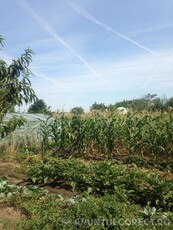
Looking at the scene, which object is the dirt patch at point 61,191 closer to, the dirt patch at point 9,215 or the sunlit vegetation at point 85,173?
the sunlit vegetation at point 85,173

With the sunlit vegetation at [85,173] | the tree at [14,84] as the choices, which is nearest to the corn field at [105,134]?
the sunlit vegetation at [85,173]

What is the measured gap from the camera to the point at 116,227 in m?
3.55

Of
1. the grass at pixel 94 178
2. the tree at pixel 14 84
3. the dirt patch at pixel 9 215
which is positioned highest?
the tree at pixel 14 84

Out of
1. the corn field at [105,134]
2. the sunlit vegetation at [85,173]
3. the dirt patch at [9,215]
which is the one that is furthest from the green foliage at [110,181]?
the corn field at [105,134]

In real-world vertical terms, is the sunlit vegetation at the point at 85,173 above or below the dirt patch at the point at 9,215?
above

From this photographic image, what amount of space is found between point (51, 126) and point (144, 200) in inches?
202

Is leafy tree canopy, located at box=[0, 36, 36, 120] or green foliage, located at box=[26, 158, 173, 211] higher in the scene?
leafy tree canopy, located at box=[0, 36, 36, 120]

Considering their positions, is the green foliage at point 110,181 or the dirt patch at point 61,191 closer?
the green foliage at point 110,181

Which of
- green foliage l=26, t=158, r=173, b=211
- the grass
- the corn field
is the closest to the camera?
the grass

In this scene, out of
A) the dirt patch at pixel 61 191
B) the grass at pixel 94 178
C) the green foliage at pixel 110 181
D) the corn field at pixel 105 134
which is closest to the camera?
the grass at pixel 94 178

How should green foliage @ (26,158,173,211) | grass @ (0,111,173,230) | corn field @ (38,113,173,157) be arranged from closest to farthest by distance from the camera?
grass @ (0,111,173,230) < green foliage @ (26,158,173,211) < corn field @ (38,113,173,157)

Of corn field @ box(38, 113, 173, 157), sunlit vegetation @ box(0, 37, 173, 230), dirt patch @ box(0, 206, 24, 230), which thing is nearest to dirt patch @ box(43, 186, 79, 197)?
sunlit vegetation @ box(0, 37, 173, 230)

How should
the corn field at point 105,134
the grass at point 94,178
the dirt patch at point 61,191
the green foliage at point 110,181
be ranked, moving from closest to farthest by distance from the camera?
the grass at point 94,178, the green foliage at point 110,181, the dirt patch at point 61,191, the corn field at point 105,134

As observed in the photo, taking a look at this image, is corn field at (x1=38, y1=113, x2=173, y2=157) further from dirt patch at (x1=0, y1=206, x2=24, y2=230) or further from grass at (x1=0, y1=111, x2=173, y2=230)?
dirt patch at (x1=0, y1=206, x2=24, y2=230)
